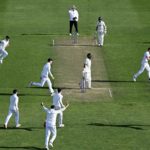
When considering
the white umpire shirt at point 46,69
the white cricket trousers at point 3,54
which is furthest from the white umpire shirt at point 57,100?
the white cricket trousers at point 3,54

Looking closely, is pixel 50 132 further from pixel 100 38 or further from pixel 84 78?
pixel 100 38

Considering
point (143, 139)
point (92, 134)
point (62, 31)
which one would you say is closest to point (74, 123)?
point (92, 134)

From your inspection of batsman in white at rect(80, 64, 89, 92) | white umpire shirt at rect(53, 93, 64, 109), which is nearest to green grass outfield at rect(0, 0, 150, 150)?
batsman in white at rect(80, 64, 89, 92)

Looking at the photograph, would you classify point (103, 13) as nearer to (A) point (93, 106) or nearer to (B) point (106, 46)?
(B) point (106, 46)

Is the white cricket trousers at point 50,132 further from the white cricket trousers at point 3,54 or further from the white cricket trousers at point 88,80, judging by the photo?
the white cricket trousers at point 3,54

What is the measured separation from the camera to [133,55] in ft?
160

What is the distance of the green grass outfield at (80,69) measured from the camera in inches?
1296

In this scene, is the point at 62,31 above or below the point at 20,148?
above

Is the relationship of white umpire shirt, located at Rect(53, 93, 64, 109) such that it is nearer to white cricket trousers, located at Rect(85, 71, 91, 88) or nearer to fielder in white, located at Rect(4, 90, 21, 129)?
fielder in white, located at Rect(4, 90, 21, 129)

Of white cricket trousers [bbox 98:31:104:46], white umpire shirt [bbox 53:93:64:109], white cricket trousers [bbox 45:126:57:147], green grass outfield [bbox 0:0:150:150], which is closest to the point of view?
white cricket trousers [bbox 45:126:57:147]

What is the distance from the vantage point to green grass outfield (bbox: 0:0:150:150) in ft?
108

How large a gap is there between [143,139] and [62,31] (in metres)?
24.7

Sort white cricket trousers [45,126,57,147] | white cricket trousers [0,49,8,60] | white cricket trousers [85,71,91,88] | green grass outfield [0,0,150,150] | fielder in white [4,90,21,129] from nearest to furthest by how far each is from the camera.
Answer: white cricket trousers [45,126,57,147] < green grass outfield [0,0,150,150] < fielder in white [4,90,21,129] < white cricket trousers [85,71,91,88] < white cricket trousers [0,49,8,60]

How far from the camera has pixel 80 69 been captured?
4569 centimetres
